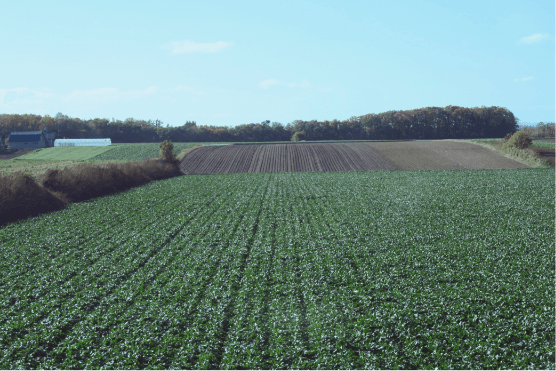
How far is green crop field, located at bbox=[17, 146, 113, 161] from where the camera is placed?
74.3 metres

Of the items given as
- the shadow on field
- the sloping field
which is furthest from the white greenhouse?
the sloping field

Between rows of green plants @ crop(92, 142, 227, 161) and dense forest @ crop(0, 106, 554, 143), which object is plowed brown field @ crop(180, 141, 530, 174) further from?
dense forest @ crop(0, 106, 554, 143)

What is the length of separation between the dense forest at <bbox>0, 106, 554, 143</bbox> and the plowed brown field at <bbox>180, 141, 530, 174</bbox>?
4570cm

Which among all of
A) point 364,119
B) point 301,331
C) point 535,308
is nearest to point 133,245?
point 301,331

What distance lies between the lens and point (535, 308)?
425 inches

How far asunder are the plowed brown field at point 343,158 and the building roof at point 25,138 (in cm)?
4612

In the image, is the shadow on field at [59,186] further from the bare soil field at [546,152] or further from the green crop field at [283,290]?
the bare soil field at [546,152]

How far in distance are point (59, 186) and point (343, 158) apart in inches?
1643

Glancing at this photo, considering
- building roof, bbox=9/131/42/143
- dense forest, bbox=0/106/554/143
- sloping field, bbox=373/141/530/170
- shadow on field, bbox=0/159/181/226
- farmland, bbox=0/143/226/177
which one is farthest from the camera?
dense forest, bbox=0/106/554/143

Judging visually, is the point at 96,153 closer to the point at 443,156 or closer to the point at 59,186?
the point at 59,186

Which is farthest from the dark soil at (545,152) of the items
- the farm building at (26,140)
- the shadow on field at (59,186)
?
the farm building at (26,140)

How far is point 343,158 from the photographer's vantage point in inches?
2425

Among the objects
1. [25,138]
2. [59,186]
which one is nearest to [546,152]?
[59,186]

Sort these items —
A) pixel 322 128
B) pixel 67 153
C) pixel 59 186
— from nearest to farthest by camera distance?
1. pixel 59 186
2. pixel 67 153
3. pixel 322 128
